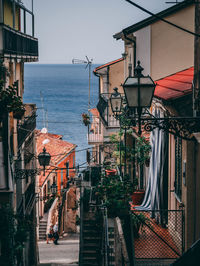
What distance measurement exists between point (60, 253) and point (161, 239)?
16322 mm

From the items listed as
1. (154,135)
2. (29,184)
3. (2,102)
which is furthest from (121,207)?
(29,184)

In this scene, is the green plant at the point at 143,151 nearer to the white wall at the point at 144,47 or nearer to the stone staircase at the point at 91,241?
the white wall at the point at 144,47

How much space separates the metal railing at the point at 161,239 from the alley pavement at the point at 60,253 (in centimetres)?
1114

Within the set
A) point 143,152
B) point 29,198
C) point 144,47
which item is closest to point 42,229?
point 29,198

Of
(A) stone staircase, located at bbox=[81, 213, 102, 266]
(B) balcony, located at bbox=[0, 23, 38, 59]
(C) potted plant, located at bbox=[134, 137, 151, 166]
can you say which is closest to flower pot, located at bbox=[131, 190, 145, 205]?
(C) potted plant, located at bbox=[134, 137, 151, 166]

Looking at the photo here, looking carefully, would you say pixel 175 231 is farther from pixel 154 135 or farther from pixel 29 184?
pixel 29 184

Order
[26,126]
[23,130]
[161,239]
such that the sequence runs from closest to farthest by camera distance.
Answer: [161,239]
[23,130]
[26,126]

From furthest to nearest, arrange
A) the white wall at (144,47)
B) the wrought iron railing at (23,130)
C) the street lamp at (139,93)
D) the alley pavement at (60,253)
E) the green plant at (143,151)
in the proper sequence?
the alley pavement at (60,253) < the wrought iron railing at (23,130) < the white wall at (144,47) < the green plant at (143,151) < the street lamp at (139,93)

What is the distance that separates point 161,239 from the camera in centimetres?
930

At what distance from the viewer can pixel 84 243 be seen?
18.5m

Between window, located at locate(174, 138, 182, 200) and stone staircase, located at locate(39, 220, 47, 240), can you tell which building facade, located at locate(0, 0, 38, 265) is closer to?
window, located at locate(174, 138, 182, 200)

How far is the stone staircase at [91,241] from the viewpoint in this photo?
17859mm

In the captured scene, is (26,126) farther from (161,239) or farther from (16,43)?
(161,239)

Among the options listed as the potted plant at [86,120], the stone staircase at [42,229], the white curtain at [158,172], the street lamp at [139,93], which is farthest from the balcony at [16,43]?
the stone staircase at [42,229]
